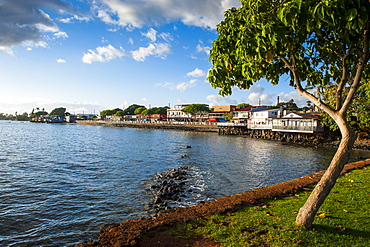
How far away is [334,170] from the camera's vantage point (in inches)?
227

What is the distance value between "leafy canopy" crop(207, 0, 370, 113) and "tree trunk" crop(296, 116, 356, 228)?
2.24ft

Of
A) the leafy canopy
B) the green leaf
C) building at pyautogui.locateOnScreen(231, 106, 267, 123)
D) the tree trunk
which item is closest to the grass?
the tree trunk

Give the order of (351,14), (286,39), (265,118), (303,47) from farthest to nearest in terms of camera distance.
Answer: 1. (265,118)
2. (303,47)
3. (286,39)
4. (351,14)

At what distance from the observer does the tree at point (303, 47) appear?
4.48 metres

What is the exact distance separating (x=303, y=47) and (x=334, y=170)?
3.76 meters

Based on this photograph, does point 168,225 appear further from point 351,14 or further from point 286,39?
point 351,14

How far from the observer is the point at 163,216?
855cm

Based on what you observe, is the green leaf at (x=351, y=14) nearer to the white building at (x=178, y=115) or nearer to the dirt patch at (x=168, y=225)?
the dirt patch at (x=168, y=225)

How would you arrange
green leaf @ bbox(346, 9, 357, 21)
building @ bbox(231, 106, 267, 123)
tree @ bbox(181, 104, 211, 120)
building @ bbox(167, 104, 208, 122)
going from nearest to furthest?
green leaf @ bbox(346, 9, 357, 21), building @ bbox(231, 106, 267, 123), tree @ bbox(181, 104, 211, 120), building @ bbox(167, 104, 208, 122)

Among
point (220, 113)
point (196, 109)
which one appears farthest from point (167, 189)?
point (196, 109)

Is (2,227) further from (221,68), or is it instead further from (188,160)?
(188,160)

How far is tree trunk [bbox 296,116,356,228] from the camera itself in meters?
5.68

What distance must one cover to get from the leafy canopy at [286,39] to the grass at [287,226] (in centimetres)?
324

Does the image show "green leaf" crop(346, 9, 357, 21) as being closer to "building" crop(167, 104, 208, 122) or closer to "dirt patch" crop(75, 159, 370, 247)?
"dirt patch" crop(75, 159, 370, 247)
